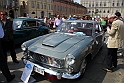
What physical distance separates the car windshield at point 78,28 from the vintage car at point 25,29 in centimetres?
258

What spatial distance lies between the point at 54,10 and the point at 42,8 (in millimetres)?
8197

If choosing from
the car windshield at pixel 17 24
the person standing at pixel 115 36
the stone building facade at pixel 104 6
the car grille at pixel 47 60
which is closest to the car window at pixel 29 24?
the car windshield at pixel 17 24

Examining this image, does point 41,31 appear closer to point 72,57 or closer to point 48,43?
point 48,43

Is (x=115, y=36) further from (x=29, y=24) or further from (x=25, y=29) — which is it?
(x=29, y=24)

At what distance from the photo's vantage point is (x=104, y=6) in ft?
343

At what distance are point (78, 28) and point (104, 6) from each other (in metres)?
109

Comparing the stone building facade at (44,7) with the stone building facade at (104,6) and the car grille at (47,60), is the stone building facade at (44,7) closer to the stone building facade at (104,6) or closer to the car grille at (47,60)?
the stone building facade at (104,6)

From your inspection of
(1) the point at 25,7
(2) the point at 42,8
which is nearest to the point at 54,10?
(2) the point at 42,8

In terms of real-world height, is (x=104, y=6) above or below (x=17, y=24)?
above

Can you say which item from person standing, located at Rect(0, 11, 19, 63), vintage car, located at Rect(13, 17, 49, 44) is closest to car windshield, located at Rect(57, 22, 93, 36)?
person standing, located at Rect(0, 11, 19, 63)

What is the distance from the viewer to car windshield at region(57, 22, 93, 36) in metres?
4.51

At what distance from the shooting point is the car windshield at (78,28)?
14.8 ft

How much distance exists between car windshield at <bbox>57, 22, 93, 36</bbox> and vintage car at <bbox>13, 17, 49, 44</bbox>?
8.47ft

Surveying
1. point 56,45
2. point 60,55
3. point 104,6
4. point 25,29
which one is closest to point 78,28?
point 56,45
